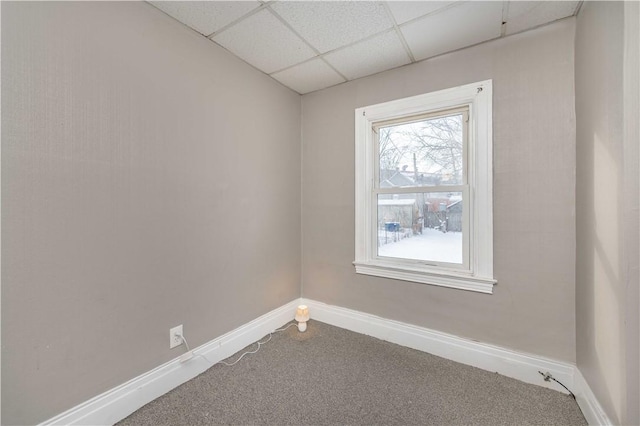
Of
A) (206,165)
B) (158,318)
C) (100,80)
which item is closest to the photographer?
(100,80)

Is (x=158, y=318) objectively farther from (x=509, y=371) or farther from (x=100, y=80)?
(x=509, y=371)

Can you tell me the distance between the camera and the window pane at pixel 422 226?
2.08m

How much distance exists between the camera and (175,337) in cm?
171

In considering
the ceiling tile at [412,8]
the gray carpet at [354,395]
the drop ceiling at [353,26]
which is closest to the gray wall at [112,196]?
the drop ceiling at [353,26]

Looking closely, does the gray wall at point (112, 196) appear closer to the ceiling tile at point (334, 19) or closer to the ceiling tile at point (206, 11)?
the ceiling tile at point (206, 11)

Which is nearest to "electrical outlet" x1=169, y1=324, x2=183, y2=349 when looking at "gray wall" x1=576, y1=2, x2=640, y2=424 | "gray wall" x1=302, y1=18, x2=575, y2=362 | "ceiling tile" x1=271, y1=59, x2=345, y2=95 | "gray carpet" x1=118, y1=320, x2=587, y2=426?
"gray carpet" x1=118, y1=320, x2=587, y2=426

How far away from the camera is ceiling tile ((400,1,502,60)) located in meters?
1.59

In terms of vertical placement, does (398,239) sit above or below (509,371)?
above

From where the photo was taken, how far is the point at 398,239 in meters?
2.34

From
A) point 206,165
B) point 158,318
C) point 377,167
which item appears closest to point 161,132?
point 206,165

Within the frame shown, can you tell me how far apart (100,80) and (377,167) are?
2.00m

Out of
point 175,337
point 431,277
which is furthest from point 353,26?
point 175,337

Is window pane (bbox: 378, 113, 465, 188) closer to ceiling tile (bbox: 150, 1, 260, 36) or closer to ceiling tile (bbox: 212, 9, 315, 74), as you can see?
ceiling tile (bbox: 212, 9, 315, 74)

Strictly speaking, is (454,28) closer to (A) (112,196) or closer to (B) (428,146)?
(B) (428,146)
